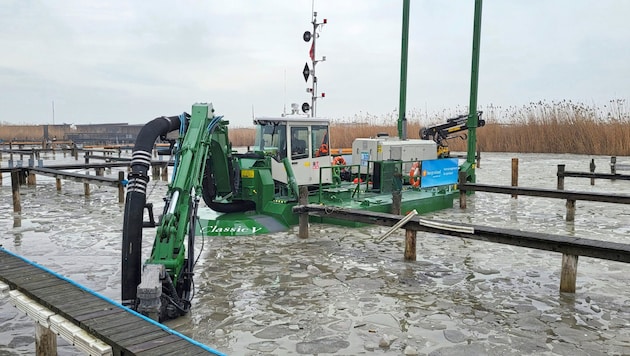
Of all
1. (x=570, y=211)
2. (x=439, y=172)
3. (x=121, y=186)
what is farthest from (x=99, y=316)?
(x=439, y=172)

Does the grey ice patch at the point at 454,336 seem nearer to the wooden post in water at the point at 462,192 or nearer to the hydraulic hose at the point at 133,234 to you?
the hydraulic hose at the point at 133,234

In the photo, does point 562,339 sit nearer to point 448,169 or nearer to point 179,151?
point 179,151

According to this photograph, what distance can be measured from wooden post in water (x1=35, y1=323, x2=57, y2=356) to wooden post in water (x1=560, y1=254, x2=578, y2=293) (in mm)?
5803

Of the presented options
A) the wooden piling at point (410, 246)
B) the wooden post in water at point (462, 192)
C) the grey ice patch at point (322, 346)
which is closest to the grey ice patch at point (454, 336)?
the grey ice patch at point (322, 346)

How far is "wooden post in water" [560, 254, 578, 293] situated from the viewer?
22.0ft

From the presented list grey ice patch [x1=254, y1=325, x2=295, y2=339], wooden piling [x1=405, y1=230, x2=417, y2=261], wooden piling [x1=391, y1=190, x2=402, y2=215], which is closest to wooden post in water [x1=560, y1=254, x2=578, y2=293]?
wooden piling [x1=405, y1=230, x2=417, y2=261]

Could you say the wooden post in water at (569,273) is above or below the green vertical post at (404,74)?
below

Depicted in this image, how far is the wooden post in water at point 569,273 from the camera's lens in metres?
6.71

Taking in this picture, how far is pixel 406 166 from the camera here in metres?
15.8

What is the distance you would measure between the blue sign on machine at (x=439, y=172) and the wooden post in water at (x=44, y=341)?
34.5ft

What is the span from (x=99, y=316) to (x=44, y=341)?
0.86 meters

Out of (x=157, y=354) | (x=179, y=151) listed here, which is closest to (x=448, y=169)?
(x=179, y=151)

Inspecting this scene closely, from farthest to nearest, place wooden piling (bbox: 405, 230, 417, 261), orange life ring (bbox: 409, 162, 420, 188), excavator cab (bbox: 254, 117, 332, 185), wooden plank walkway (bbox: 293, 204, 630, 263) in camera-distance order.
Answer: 1. orange life ring (bbox: 409, 162, 420, 188)
2. excavator cab (bbox: 254, 117, 332, 185)
3. wooden piling (bbox: 405, 230, 417, 261)
4. wooden plank walkway (bbox: 293, 204, 630, 263)

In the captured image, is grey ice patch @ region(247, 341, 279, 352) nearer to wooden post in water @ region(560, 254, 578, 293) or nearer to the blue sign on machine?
wooden post in water @ region(560, 254, 578, 293)
